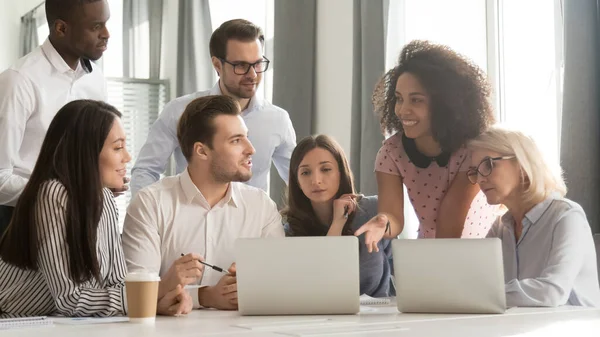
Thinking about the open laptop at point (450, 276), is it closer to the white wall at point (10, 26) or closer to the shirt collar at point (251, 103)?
the shirt collar at point (251, 103)

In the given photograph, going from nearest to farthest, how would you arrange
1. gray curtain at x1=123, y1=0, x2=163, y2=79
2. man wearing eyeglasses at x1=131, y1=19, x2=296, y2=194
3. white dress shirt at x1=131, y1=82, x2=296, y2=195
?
man wearing eyeglasses at x1=131, y1=19, x2=296, y2=194 < white dress shirt at x1=131, y1=82, x2=296, y2=195 < gray curtain at x1=123, y1=0, x2=163, y2=79

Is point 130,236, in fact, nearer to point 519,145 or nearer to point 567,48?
point 519,145

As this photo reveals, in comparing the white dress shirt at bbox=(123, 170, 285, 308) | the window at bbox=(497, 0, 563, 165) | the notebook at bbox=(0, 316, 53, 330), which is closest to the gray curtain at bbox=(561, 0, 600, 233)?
the window at bbox=(497, 0, 563, 165)

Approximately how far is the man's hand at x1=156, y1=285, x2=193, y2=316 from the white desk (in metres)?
0.03

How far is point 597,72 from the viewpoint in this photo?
3.10 meters

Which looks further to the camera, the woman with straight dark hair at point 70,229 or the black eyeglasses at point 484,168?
the black eyeglasses at point 484,168

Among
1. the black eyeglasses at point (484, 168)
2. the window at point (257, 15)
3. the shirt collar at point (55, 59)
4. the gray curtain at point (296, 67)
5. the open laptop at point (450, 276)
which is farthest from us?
the window at point (257, 15)

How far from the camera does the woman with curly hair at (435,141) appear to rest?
2.71m

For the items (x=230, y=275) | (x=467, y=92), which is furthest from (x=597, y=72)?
(x=230, y=275)

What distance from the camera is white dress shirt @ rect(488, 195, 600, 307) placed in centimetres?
212

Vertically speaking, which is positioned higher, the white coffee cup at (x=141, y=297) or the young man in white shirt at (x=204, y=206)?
the young man in white shirt at (x=204, y=206)

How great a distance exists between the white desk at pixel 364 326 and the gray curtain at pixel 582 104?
46.6 inches

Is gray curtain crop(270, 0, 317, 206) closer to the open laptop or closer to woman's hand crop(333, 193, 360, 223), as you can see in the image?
woman's hand crop(333, 193, 360, 223)

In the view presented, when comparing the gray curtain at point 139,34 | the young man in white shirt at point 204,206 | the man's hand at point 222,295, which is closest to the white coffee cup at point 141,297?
the man's hand at point 222,295
